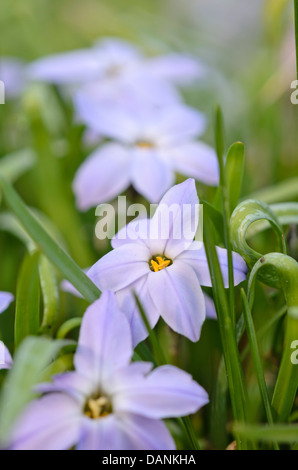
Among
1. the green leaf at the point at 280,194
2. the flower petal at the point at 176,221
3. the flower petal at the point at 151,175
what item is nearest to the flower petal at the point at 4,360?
the flower petal at the point at 176,221

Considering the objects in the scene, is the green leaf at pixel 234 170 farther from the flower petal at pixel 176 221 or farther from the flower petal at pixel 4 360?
the flower petal at pixel 4 360

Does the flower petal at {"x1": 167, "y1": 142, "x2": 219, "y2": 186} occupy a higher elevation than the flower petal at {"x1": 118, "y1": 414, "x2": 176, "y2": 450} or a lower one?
higher

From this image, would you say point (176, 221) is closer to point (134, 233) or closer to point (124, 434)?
point (134, 233)

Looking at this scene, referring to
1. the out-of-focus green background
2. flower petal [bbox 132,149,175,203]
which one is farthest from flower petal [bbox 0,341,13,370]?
the out-of-focus green background

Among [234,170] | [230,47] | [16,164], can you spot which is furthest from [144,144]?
[230,47]

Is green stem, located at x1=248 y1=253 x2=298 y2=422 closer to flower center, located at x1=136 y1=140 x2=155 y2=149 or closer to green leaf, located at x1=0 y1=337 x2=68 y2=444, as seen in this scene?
green leaf, located at x1=0 y1=337 x2=68 y2=444

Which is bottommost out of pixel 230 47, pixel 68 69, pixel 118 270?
pixel 118 270

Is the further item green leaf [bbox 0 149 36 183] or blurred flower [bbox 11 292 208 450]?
green leaf [bbox 0 149 36 183]
